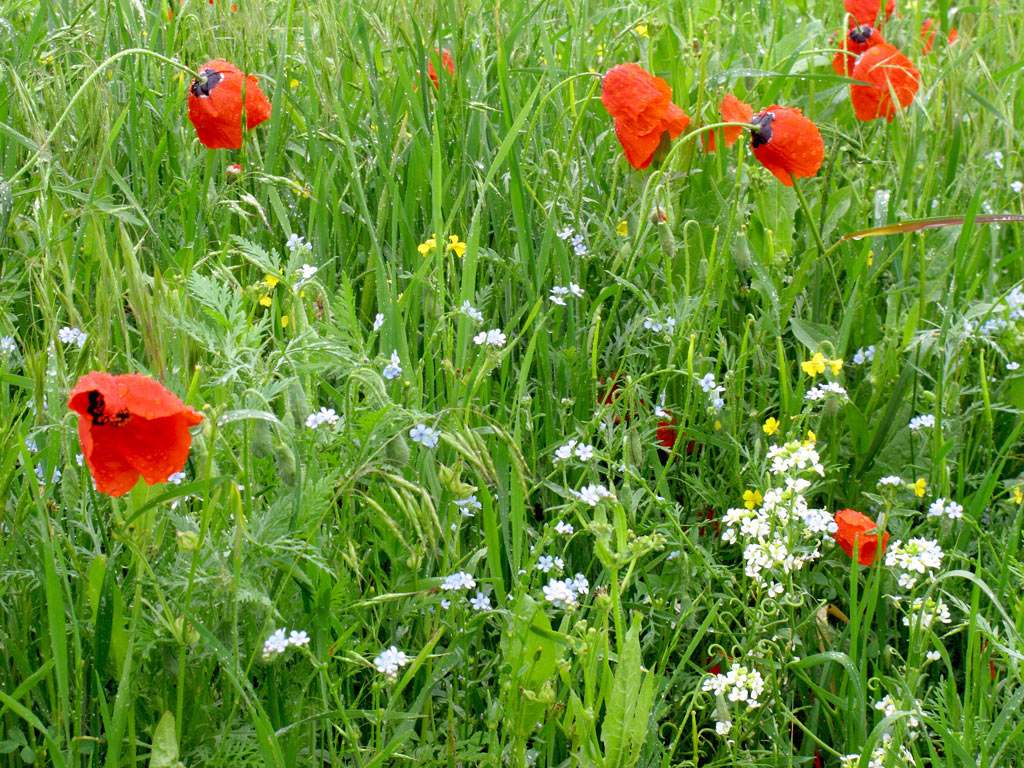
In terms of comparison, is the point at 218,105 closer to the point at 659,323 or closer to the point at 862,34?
the point at 659,323

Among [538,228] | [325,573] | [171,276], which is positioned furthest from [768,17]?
[325,573]

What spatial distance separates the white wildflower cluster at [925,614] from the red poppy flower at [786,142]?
870mm

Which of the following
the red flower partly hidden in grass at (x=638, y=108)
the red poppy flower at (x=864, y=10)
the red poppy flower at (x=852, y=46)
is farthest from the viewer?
the red poppy flower at (x=864, y=10)

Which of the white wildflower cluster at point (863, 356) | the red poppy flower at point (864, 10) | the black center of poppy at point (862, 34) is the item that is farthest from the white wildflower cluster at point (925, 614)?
the red poppy flower at point (864, 10)

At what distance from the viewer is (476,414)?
1.52 metres

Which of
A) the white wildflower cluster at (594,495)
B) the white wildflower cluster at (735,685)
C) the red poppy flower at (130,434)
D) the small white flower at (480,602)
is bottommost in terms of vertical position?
the white wildflower cluster at (735,685)

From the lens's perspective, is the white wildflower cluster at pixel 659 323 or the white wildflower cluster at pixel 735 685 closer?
the white wildflower cluster at pixel 735 685

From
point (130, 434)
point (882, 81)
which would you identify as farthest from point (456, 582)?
point (882, 81)

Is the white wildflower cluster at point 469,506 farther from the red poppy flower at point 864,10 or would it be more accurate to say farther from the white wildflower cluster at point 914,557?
the red poppy flower at point 864,10

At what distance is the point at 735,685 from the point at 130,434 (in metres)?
0.87

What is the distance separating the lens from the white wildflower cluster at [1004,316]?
1.96 metres

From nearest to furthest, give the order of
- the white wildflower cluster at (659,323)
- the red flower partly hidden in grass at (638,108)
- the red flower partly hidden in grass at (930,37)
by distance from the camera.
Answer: the white wildflower cluster at (659,323)
the red flower partly hidden in grass at (638,108)
the red flower partly hidden in grass at (930,37)

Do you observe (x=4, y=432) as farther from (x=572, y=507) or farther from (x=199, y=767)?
(x=572, y=507)

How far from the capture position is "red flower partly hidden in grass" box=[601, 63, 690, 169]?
1.95 meters
